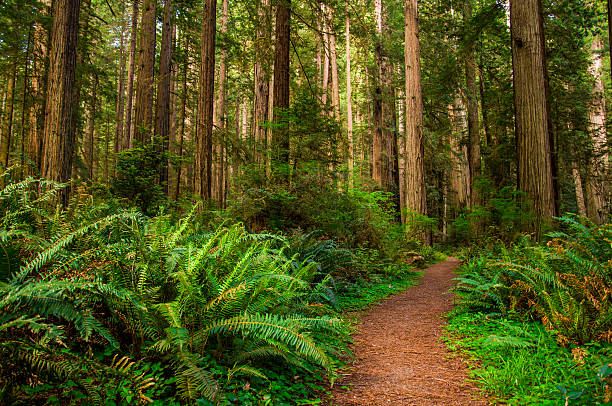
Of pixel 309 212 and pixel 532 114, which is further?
pixel 309 212

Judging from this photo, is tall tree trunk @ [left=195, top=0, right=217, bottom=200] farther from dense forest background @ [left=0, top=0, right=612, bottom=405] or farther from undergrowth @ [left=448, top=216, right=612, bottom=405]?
undergrowth @ [left=448, top=216, right=612, bottom=405]

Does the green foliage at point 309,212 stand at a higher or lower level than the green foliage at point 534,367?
higher

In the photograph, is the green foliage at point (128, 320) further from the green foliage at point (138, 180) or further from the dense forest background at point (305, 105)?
the green foliage at point (138, 180)

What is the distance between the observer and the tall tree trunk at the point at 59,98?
5.21 m

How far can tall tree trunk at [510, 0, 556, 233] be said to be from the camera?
6512 mm

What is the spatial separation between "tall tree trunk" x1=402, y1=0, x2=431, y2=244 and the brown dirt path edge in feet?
24.6

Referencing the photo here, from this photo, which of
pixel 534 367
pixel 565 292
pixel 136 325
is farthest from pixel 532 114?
pixel 136 325

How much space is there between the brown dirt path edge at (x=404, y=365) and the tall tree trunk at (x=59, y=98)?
200 inches

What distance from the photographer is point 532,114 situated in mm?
6691

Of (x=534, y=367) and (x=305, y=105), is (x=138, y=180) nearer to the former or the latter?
(x=305, y=105)

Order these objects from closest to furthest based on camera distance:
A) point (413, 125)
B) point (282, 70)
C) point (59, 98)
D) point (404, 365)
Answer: point (404, 365) → point (59, 98) → point (282, 70) → point (413, 125)

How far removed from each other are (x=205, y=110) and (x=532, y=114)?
7195mm

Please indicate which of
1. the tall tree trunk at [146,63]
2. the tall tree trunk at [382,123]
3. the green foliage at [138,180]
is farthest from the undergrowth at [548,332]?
the tall tree trunk at [382,123]

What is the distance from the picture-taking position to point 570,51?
1412 centimetres
